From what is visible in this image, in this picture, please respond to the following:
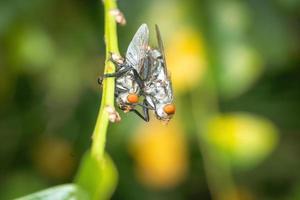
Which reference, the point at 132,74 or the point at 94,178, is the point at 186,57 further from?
the point at 94,178

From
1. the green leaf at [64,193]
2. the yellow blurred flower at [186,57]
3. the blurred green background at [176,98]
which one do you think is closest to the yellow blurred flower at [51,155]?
the blurred green background at [176,98]

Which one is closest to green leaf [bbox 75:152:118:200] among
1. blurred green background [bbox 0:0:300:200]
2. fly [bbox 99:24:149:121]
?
fly [bbox 99:24:149:121]

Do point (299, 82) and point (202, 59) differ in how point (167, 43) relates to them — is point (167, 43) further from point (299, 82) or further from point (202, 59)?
point (299, 82)

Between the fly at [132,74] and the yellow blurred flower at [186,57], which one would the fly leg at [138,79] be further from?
the yellow blurred flower at [186,57]

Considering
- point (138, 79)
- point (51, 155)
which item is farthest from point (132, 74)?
point (51, 155)

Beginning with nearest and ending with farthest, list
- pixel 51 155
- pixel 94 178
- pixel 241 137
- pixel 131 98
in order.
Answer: pixel 94 178, pixel 131 98, pixel 241 137, pixel 51 155

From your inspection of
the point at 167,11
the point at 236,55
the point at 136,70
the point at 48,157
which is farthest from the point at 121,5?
the point at 136,70
